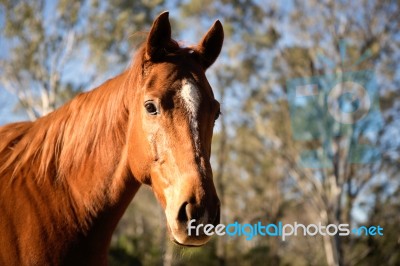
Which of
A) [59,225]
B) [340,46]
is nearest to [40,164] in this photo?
[59,225]

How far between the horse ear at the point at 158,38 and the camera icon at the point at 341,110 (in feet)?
43.0

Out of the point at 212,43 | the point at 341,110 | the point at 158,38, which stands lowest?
the point at 341,110

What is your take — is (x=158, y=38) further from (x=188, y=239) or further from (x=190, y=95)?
(x=188, y=239)

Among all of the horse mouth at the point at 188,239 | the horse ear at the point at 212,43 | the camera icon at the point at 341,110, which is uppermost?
the horse ear at the point at 212,43

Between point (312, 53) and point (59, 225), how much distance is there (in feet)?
50.1

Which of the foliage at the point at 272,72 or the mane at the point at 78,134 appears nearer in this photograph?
the mane at the point at 78,134

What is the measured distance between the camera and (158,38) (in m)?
2.81

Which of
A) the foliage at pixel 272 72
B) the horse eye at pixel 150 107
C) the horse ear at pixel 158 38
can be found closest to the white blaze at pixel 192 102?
A: the horse eye at pixel 150 107

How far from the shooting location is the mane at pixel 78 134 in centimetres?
289

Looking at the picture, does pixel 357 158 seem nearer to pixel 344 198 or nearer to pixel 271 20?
pixel 344 198

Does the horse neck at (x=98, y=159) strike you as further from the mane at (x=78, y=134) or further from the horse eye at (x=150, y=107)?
the horse eye at (x=150, y=107)

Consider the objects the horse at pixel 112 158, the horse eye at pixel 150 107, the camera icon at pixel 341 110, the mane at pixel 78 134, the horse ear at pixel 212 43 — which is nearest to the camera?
the horse at pixel 112 158

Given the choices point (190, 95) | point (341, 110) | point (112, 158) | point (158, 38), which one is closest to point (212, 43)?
point (158, 38)

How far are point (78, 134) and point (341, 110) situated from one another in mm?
13542
